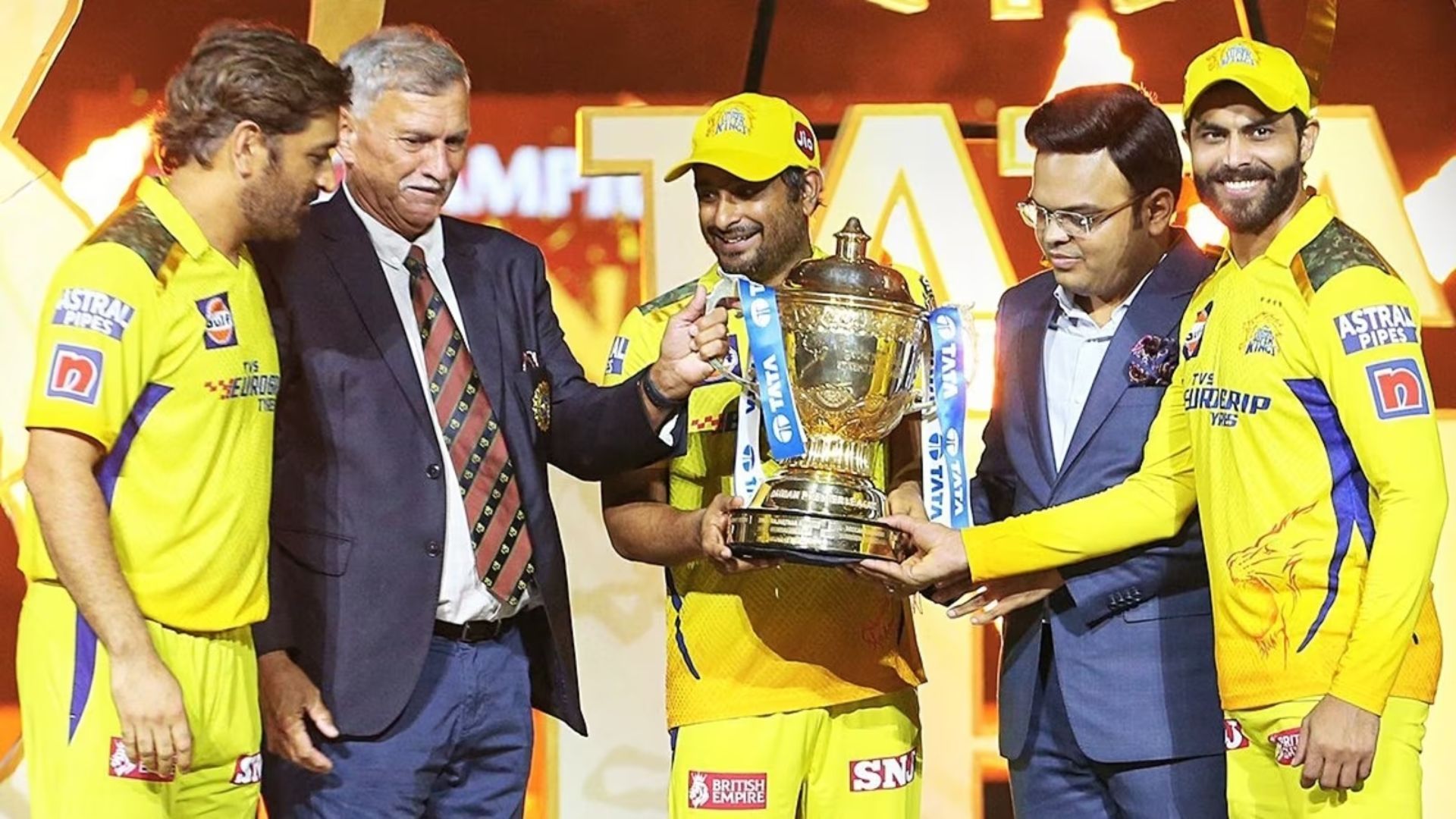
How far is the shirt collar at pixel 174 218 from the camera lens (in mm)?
2604

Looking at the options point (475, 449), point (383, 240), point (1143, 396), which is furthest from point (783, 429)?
point (383, 240)

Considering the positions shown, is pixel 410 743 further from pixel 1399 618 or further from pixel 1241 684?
pixel 1399 618

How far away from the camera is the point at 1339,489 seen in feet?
8.70

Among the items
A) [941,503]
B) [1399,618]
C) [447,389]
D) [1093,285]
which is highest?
[1093,285]

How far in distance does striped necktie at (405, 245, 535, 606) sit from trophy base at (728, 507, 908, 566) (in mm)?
404

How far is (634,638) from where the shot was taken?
15.1 ft

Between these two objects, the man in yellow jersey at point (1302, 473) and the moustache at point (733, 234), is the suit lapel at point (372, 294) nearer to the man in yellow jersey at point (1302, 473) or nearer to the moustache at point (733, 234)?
the moustache at point (733, 234)

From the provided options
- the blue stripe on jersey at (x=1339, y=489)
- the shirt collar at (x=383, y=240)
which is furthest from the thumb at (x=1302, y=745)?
the shirt collar at (x=383, y=240)

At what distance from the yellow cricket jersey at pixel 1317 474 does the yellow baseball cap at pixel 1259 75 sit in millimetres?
164

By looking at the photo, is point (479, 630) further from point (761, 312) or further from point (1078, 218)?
point (1078, 218)

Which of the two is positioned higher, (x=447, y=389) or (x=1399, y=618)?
(x=447, y=389)

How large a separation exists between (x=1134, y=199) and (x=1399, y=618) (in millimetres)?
963

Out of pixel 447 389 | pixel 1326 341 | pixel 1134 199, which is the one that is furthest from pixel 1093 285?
pixel 447 389

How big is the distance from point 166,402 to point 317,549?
18.3 inches
